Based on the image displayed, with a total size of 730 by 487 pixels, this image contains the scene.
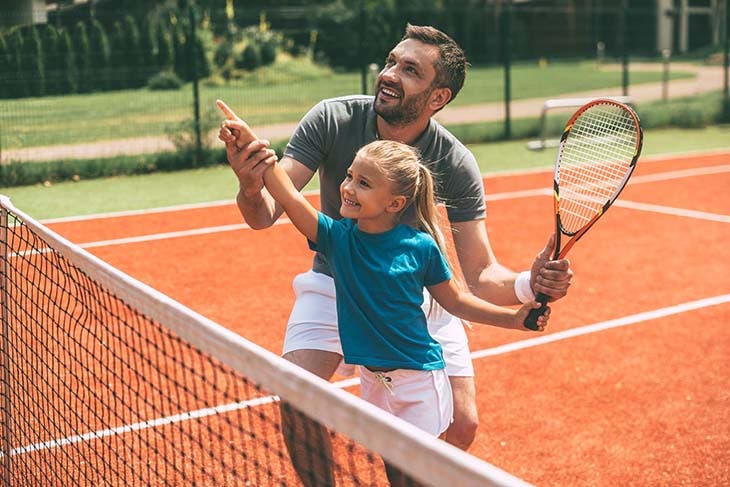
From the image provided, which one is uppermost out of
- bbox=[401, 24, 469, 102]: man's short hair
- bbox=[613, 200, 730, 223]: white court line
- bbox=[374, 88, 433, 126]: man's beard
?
bbox=[401, 24, 469, 102]: man's short hair

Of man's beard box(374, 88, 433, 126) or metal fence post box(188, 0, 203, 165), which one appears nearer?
man's beard box(374, 88, 433, 126)

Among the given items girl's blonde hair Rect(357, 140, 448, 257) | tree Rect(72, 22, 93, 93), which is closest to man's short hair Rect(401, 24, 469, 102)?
girl's blonde hair Rect(357, 140, 448, 257)

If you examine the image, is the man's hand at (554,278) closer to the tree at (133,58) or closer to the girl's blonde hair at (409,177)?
the girl's blonde hair at (409,177)

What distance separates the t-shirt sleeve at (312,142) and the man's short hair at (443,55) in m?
0.51

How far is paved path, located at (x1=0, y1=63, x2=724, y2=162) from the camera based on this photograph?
1380 centimetres

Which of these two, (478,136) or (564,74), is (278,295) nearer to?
(478,136)

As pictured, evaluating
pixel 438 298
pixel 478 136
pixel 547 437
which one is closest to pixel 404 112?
pixel 438 298

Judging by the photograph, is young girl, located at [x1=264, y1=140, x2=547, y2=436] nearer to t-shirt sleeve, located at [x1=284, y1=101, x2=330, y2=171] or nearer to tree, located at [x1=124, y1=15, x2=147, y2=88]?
t-shirt sleeve, located at [x1=284, y1=101, x2=330, y2=171]

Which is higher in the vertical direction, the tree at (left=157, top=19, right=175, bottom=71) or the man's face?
the man's face

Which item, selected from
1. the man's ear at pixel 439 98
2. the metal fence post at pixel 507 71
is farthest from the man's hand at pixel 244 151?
the metal fence post at pixel 507 71

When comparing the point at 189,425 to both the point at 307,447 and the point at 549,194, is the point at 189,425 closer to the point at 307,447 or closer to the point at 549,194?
the point at 307,447

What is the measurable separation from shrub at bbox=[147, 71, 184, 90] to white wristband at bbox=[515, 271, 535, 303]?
458 inches

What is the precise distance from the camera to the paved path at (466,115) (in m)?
13.8

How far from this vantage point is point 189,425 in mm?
4527
